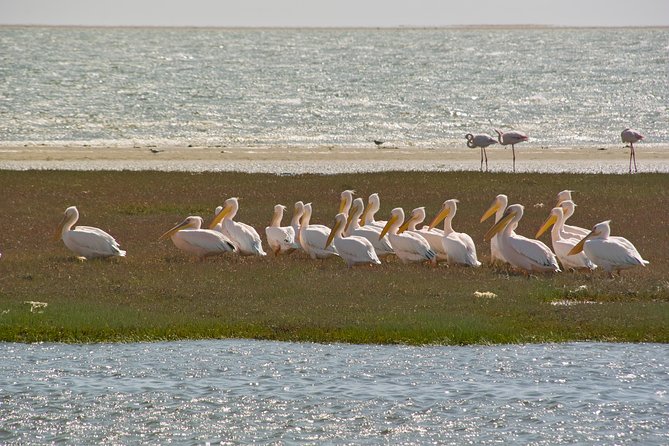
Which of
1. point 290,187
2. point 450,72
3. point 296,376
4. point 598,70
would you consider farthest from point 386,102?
point 296,376

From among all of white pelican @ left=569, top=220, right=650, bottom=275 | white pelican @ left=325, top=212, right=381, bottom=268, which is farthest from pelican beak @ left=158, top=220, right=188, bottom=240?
white pelican @ left=569, top=220, right=650, bottom=275

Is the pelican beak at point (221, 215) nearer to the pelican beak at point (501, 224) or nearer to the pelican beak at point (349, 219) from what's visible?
the pelican beak at point (349, 219)

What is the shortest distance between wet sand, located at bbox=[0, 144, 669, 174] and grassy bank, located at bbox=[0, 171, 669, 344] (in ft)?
39.6

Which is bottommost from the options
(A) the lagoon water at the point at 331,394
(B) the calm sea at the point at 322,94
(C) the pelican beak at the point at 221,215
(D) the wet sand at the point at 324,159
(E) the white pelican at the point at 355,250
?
(B) the calm sea at the point at 322,94

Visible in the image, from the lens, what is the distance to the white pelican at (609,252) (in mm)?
17094

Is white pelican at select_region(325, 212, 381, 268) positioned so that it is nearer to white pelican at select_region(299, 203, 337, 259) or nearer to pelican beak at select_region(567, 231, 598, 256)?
white pelican at select_region(299, 203, 337, 259)

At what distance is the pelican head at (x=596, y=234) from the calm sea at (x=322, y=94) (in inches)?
1331

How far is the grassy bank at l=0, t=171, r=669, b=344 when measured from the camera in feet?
47.6

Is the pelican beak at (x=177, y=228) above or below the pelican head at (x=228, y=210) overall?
below

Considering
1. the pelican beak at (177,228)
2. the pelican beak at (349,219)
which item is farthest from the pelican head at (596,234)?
the pelican beak at (177,228)

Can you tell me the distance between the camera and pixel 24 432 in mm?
11328

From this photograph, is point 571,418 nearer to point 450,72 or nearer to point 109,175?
point 109,175

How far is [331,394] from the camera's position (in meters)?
12.5

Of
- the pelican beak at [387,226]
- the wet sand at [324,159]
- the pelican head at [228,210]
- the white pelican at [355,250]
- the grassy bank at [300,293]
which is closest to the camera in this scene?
the grassy bank at [300,293]
